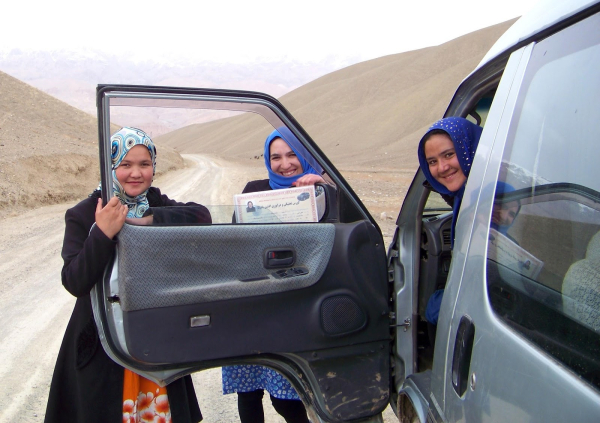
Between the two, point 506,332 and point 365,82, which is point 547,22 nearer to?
point 506,332

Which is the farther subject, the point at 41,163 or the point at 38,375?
the point at 41,163

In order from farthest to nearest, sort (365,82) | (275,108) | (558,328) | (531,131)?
(365,82), (275,108), (531,131), (558,328)

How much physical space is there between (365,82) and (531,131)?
274 feet

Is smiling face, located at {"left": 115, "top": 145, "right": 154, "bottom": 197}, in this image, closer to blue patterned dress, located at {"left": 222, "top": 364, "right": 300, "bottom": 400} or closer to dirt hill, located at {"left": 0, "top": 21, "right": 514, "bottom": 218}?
dirt hill, located at {"left": 0, "top": 21, "right": 514, "bottom": 218}

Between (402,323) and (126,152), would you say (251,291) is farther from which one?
(402,323)

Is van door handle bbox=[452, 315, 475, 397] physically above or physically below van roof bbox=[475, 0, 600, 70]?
below

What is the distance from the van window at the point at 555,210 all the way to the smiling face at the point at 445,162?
0.70m

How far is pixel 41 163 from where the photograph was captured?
17.1 metres

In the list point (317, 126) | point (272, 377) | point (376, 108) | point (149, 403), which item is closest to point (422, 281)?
point (272, 377)

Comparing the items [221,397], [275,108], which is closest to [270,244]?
[275,108]

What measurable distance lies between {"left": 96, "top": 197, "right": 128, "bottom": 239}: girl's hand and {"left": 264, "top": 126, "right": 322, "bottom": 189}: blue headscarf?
729 millimetres

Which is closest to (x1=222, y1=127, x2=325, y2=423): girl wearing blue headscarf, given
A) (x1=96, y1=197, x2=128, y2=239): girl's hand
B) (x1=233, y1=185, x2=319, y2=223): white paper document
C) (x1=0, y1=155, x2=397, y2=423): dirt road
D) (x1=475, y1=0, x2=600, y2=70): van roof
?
(x1=233, y1=185, x2=319, y2=223): white paper document

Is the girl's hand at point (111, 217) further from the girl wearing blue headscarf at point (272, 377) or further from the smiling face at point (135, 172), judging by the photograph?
the girl wearing blue headscarf at point (272, 377)

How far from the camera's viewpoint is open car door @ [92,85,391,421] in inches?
71.2
